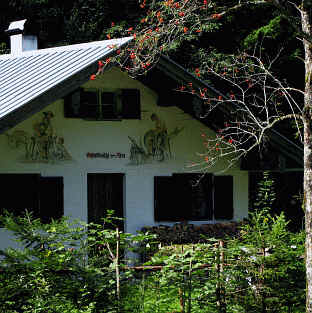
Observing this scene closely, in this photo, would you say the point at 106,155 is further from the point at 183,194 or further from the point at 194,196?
the point at 194,196

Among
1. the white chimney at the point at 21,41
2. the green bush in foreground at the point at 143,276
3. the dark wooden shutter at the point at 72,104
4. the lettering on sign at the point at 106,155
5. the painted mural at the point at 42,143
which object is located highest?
the white chimney at the point at 21,41

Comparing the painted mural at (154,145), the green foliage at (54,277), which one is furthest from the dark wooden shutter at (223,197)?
the green foliage at (54,277)

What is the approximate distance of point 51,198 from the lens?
13102mm

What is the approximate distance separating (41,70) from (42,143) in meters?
1.31

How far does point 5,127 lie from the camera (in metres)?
Result: 11.1

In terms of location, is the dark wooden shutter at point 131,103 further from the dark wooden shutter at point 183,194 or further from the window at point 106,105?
the dark wooden shutter at point 183,194

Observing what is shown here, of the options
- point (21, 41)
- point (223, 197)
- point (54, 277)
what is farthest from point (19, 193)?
point (54, 277)

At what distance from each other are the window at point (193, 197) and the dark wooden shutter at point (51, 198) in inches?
77.1

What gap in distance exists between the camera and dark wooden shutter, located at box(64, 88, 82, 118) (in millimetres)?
13227

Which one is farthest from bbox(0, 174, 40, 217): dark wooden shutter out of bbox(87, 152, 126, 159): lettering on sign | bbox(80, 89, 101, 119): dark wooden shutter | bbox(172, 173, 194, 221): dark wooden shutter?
bbox(172, 173, 194, 221): dark wooden shutter

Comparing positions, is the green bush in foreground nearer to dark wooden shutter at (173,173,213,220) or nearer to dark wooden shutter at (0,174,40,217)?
dark wooden shutter at (0,174,40,217)

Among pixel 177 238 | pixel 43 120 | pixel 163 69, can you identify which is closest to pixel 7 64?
pixel 43 120

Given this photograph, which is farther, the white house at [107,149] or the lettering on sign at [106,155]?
the lettering on sign at [106,155]

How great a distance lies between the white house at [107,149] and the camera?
12758 millimetres
